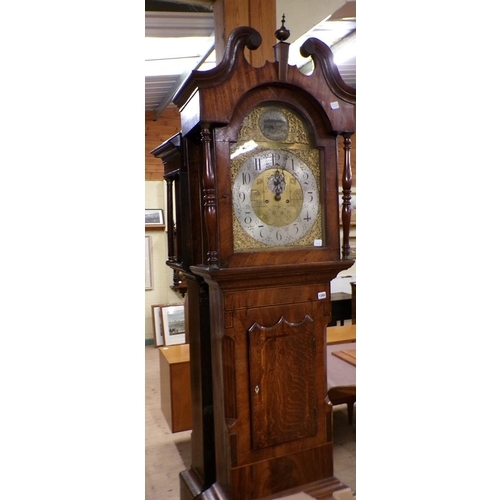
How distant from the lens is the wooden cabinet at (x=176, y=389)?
260 centimetres

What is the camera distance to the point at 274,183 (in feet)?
4.77

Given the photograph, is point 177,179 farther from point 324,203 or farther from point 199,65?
point 199,65

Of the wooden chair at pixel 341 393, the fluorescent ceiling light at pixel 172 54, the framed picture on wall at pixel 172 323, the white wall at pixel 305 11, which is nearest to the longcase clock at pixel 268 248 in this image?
the wooden chair at pixel 341 393

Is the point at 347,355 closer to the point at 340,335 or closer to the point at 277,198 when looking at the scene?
the point at 340,335

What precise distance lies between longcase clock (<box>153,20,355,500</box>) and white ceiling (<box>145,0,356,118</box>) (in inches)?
46.2

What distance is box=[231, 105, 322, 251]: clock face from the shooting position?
1414 mm

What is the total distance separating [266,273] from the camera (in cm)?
143

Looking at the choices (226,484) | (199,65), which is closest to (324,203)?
(226,484)

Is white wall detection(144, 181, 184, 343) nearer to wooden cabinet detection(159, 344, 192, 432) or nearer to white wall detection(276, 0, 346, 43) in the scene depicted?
wooden cabinet detection(159, 344, 192, 432)

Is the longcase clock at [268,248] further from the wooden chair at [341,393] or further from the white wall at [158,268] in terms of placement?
the white wall at [158,268]

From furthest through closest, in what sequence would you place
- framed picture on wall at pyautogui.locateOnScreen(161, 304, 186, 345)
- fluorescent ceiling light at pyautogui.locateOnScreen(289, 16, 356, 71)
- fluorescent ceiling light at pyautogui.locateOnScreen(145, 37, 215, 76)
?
framed picture on wall at pyautogui.locateOnScreen(161, 304, 186, 345) < fluorescent ceiling light at pyautogui.locateOnScreen(289, 16, 356, 71) < fluorescent ceiling light at pyautogui.locateOnScreen(145, 37, 215, 76)

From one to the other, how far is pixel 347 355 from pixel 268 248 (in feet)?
5.02

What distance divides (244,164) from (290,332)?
22.5 inches

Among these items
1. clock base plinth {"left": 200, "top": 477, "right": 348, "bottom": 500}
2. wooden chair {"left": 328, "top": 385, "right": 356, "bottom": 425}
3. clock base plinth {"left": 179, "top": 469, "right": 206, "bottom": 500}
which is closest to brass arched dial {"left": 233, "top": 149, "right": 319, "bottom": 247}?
clock base plinth {"left": 200, "top": 477, "right": 348, "bottom": 500}
